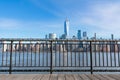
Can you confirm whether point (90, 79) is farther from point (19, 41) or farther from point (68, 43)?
point (19, 41)

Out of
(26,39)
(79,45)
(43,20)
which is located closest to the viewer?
(26,39)

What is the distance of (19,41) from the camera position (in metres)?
6.60

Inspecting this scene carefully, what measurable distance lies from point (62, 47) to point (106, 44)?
1.48m

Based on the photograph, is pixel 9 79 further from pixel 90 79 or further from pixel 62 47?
pixel 62 47

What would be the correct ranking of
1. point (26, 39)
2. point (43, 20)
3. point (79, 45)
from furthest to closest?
point (43, 20) < point (79, 45) < point (26, 39)

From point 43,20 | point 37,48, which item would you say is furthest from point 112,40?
point 43,20

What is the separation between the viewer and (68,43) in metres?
6.80

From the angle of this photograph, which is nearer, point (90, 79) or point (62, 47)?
point (90, 79)

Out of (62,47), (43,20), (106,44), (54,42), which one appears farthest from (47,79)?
(43,20)

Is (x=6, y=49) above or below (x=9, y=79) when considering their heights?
above

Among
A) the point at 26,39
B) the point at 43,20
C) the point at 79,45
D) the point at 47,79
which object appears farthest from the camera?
the point at 43,20

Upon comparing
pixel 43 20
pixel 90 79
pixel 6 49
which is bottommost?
pixel 90 79

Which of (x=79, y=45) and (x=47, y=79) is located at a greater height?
(x=79, y=45)

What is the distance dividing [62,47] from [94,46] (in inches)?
43.1
